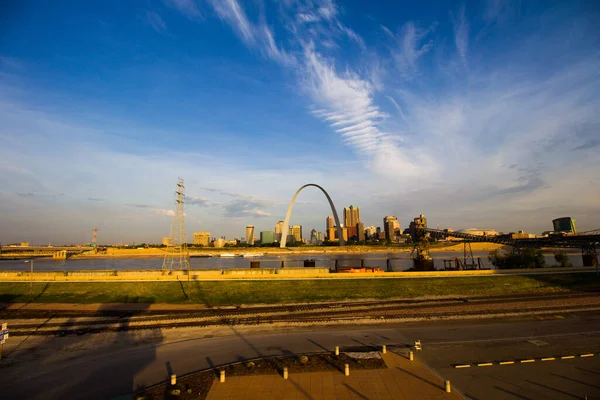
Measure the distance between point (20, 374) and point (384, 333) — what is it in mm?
20685

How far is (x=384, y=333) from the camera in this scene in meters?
20.7

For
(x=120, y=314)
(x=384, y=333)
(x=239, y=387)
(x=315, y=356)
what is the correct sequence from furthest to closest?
(x=120, y=314)
(x=384, y=333)
(x=315, y=356)
(x=239, y=387)

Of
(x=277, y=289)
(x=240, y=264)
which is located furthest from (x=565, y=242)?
(x=240, y=264)

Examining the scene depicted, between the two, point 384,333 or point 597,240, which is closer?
point 384,333

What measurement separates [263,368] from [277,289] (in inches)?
845

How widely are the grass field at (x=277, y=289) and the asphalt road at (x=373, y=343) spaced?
1161 centimetres

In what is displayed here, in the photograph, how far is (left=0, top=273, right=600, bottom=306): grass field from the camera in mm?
33531

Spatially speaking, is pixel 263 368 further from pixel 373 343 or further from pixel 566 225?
pixel 566 225

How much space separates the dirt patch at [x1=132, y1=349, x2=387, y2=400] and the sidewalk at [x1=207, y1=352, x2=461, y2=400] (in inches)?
17.5

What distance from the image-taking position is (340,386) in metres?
12.8

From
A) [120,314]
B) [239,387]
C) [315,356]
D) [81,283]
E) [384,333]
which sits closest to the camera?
[239,387]

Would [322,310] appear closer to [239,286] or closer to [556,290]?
[239,286]

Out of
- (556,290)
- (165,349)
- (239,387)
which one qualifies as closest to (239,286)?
(165,349)

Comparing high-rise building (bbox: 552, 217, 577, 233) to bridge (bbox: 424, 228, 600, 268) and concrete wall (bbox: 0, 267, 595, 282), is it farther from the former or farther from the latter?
concrete wall (bbox: 0, 267, 595, 282)
